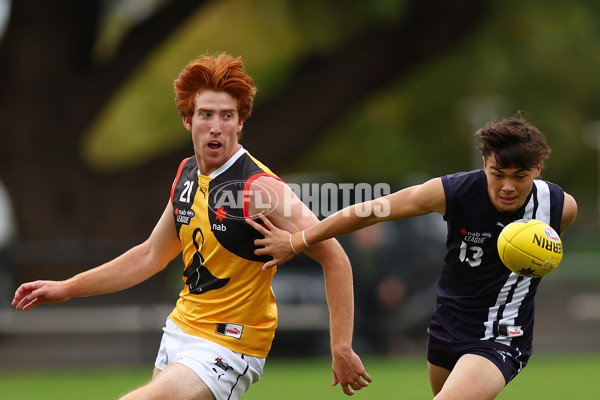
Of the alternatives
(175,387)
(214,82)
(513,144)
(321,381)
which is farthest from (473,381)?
(321,381)

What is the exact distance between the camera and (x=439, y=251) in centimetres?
1352

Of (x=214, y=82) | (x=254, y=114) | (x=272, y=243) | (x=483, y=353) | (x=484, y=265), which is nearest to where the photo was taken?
(x=272, y=243)

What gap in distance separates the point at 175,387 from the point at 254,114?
485 inches

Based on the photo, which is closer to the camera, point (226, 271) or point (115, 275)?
point (226, 271)

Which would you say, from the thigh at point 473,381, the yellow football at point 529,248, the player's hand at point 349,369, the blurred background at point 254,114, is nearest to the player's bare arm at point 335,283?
the player's hand at point 349,369

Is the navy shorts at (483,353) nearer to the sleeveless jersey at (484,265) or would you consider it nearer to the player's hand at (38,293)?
the sleeveless jersey at (484,265)

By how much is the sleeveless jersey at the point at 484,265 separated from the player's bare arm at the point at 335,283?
0.79 m

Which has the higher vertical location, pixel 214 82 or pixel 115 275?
pixel 214 82

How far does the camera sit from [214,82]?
4918 mm

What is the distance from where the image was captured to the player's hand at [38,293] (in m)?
5.24

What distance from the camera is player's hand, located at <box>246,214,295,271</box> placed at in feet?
15.8

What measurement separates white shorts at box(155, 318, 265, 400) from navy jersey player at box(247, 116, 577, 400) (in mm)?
522

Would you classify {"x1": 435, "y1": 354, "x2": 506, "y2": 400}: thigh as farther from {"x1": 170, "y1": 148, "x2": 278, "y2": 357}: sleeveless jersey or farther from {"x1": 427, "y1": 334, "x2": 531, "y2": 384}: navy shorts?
{"x1": 170, "y1": 148, "x2": 278, "y2": 357}: sleeveless jersey

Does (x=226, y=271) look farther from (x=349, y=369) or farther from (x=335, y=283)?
Result: (x=349, y=369)
